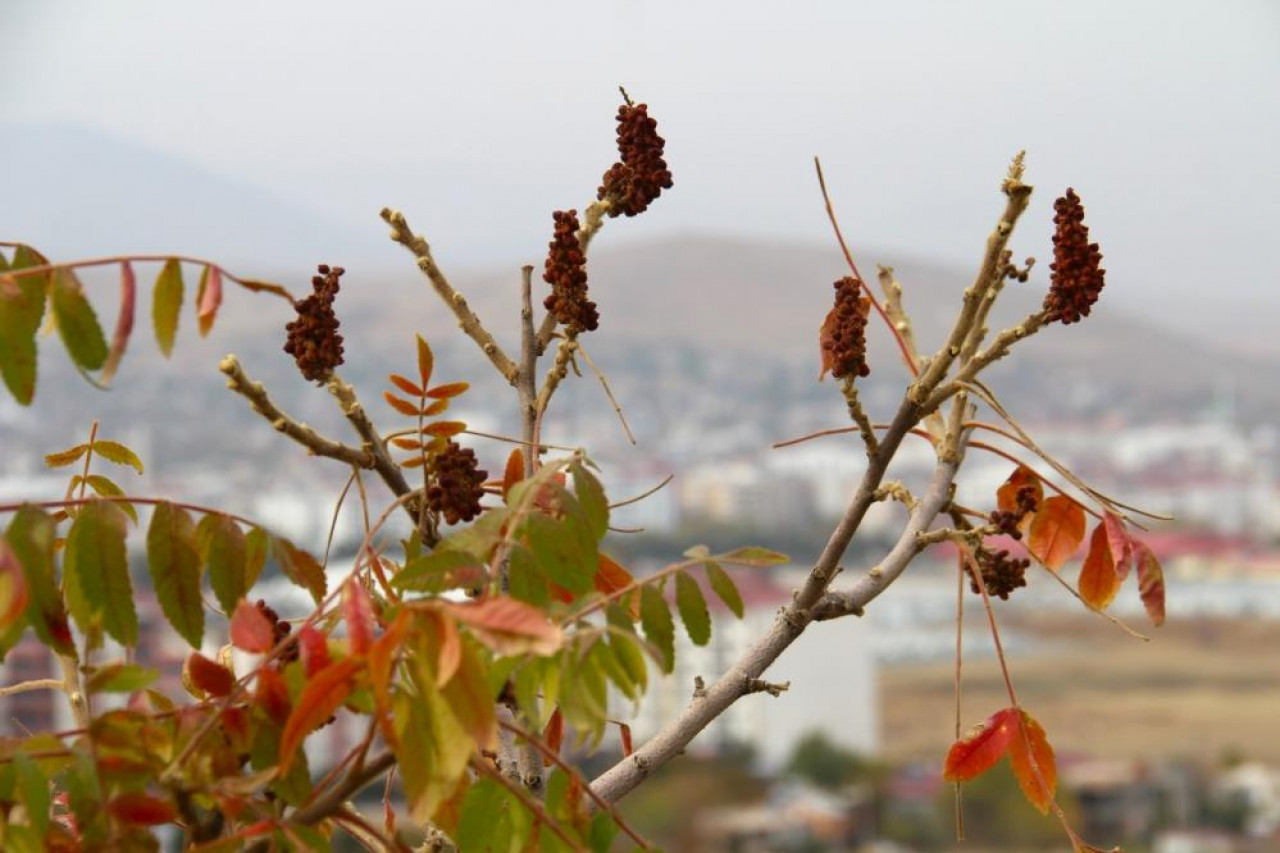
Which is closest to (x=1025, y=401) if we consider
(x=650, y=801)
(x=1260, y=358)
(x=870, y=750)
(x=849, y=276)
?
(x=1260, y=358)

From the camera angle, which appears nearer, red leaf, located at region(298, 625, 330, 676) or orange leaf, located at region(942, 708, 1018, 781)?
red leaf, located at region(298, 625, 330, 676)

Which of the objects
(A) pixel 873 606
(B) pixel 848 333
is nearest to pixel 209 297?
(B) pixel 848 333

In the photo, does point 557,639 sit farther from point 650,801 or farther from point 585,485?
point 650,801

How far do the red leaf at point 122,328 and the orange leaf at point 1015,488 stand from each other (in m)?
0.54

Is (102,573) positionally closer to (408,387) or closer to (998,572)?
(408,387)

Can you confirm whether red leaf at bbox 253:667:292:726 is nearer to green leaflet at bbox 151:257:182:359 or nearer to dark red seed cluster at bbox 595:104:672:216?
green leaflet at bbox 151:257:182:359

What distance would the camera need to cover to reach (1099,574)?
0.98 metres

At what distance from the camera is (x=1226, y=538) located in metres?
41.7

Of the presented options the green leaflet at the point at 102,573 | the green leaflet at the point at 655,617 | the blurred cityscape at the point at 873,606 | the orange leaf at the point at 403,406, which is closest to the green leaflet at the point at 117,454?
the orange leaf at the point at 403,406

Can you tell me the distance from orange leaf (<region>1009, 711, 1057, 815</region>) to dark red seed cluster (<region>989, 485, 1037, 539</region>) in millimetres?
110

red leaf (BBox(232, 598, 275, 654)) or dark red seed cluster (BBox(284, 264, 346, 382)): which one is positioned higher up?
dark red seed cluster (BBox(284, 264, 346, 382))

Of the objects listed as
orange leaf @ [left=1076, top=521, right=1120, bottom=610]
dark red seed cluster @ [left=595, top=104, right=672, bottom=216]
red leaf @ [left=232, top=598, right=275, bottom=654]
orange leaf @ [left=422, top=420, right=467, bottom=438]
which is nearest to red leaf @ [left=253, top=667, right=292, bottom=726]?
red leaf @ [left=232, top=598, right=275, bottom=654]

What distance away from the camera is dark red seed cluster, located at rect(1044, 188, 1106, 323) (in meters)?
0.85

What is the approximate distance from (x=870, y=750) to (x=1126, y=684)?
21.5ft
